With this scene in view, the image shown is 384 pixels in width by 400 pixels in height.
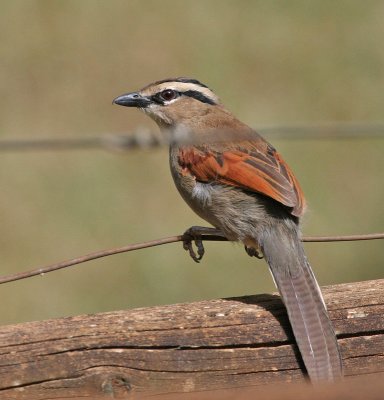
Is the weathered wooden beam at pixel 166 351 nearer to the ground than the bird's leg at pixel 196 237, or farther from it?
farther from it

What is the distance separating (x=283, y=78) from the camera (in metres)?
11.4

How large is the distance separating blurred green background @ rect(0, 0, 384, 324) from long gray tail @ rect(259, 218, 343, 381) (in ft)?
11.7

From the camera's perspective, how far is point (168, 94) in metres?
6.88

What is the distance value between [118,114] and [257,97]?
56.0 inches

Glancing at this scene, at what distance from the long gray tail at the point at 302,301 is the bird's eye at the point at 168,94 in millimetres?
1616

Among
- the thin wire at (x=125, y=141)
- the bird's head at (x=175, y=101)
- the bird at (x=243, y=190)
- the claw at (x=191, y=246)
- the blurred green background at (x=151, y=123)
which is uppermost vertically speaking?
the thin wire at (x=125, y=141)

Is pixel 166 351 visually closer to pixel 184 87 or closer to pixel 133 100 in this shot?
pixel 133 100

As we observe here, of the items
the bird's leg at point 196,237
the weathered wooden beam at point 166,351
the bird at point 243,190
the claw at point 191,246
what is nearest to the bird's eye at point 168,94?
the bird at point 243,190

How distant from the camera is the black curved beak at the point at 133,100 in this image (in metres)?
6.63

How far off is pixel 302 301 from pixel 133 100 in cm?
268

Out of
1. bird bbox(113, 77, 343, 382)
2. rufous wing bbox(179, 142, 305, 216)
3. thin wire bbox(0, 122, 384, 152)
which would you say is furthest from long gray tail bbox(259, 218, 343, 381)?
thin wire bbox(0, 122, 384, 152)

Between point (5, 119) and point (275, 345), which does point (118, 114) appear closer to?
point (5, 119)

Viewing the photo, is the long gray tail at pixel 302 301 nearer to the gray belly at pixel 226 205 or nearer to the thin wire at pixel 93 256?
the gray belly at pixel 226 205

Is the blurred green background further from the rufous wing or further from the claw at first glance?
the claw
